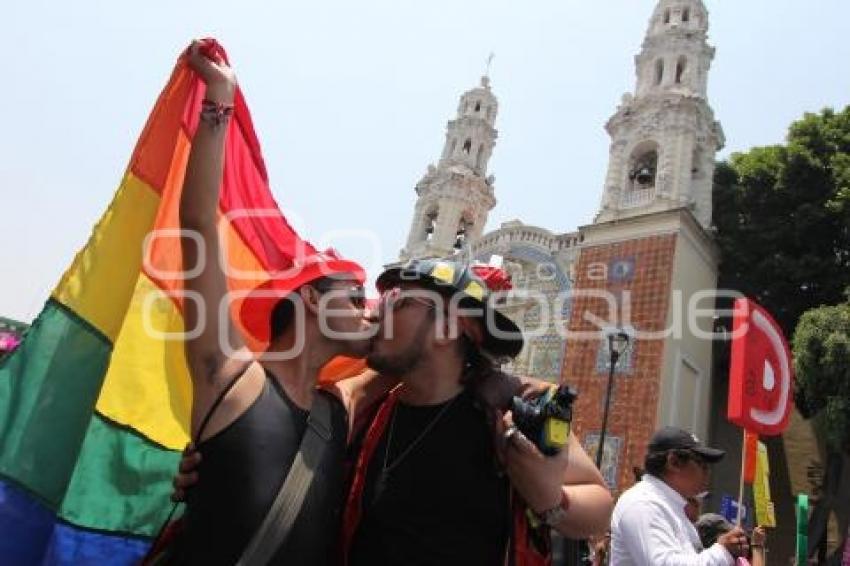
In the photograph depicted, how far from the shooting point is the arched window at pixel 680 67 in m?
20.4

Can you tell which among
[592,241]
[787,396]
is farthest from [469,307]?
[592,241]

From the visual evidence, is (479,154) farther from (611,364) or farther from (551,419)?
(551,419)

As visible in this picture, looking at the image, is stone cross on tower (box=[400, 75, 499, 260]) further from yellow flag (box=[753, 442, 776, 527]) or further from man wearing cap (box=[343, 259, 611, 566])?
man wearing cap (box=[343, 259, 611, 566])

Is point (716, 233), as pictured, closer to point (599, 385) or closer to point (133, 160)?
point (599, 385)

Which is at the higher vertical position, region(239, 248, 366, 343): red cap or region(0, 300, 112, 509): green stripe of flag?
region(239, 248, 366, 343): red cap

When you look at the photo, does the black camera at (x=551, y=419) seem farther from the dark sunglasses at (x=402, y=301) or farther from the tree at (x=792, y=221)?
the tree at (x=792, y=221)

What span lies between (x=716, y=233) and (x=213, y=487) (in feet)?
64.7

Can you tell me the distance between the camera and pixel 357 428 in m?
2.53

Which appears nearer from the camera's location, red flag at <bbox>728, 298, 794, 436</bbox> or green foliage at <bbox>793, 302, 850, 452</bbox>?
red flag at <bbox>728, 298, 794, 436</bbox>

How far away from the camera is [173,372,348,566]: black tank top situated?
74.6 inches

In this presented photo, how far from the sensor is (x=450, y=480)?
2238 millimetres

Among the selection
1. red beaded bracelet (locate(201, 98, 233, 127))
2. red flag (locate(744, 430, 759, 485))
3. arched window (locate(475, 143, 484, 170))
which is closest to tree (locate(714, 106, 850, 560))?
arched window (locate(475, 143, 484, 170))

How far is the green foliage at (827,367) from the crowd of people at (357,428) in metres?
14.4

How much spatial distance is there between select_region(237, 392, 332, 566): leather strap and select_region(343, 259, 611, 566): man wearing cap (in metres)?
0.32
